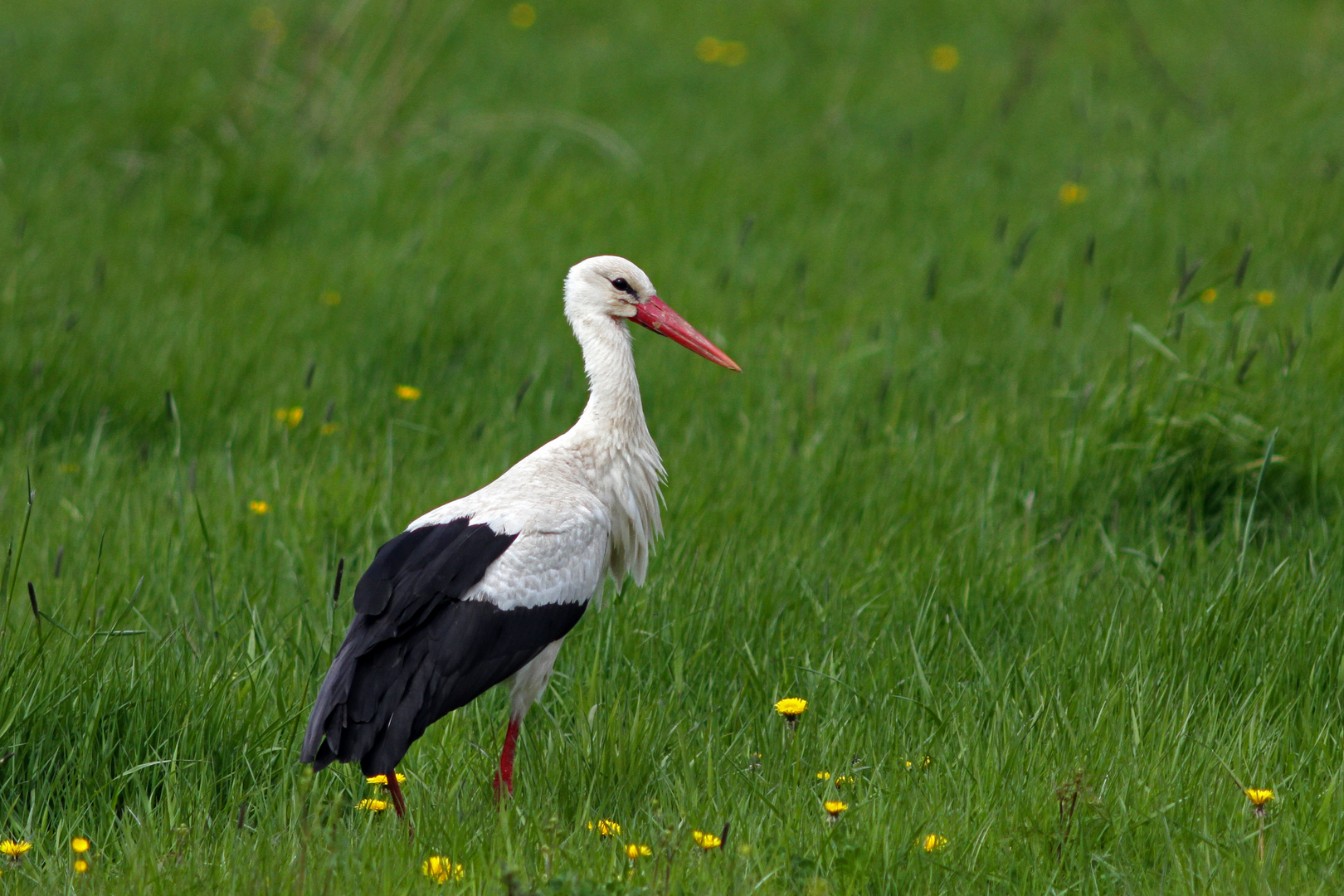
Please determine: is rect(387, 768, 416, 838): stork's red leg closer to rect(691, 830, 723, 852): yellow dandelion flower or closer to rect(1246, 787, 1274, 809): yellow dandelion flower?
rect(691, 830, 723, 852): yellow dandelion flower

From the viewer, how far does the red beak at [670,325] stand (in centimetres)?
360

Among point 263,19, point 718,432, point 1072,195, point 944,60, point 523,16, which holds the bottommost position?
point 718,432

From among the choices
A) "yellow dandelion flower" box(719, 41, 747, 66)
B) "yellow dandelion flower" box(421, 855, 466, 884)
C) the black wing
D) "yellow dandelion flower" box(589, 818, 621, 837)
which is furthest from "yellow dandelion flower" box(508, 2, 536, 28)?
"yellow dandelion flower" box(421, 855, 466, 884)

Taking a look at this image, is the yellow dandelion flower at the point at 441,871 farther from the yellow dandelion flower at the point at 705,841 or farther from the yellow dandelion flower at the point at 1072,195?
the yellow dandelion flower at the point at 1072,195

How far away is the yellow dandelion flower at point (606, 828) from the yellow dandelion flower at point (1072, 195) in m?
5.14

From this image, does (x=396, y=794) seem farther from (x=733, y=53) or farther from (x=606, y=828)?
(x=733, y=53)

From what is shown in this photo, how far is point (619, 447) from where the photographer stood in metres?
3.44

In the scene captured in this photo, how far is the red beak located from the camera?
360 cm

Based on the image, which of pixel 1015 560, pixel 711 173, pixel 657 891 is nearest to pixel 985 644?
pixel 1015 560

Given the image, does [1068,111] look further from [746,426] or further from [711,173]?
[746,426]

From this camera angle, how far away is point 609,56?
8820 millimetres

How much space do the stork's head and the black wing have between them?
860 millimetres

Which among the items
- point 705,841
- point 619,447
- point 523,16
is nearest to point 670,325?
point 619,447

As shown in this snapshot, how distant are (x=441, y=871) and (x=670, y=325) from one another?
1751 millimetres
